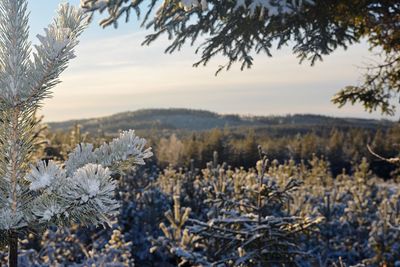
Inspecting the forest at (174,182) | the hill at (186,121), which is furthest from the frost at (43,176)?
the hill at (186,121)

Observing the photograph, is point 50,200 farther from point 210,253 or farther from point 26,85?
point 210,253

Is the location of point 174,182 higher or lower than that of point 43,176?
lower

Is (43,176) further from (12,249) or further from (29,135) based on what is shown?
(12,249)

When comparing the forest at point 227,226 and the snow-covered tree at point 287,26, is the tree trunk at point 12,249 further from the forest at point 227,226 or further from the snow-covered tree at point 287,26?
the snow-covered tree at point 287,26

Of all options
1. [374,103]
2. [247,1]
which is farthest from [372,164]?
[247,1]

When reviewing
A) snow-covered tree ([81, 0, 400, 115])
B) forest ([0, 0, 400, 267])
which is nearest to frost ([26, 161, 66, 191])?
forest ([0, 0, 400, 267])

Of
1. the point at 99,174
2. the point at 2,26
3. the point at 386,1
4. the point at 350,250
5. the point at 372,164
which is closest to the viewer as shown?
the point at 99,174

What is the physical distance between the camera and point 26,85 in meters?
1.30

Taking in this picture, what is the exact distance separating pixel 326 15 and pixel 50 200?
586 centimetres

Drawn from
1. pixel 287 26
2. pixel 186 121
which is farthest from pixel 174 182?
pixel 186 121

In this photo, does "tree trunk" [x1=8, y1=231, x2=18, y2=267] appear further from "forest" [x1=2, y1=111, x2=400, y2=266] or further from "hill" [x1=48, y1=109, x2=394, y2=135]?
"hill" [x1=48, y1=109, x2=394, y2=135]

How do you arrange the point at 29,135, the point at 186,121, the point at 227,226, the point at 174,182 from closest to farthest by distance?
the point at 29,135, the point at 227,226, the point at 174,182, the point at 186,121

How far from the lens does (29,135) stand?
4.41 feet

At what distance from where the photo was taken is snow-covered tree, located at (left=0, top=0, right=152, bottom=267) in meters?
1.26
